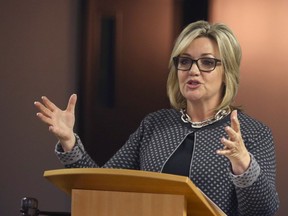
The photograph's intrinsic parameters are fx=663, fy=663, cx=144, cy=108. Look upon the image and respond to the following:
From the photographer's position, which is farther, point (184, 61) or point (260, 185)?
point (184, 61)

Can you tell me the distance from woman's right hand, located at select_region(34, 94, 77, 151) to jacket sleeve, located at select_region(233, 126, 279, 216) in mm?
544

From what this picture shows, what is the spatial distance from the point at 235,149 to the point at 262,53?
4.44 ft

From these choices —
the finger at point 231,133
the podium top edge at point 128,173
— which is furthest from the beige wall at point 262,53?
the podium top edge at point 128,173

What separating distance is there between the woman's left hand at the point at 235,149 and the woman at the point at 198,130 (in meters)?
0.18

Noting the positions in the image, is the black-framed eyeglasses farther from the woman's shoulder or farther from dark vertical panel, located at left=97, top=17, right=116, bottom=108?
dark vertical panel, located at left=97, top=17, right=116, bottom=108

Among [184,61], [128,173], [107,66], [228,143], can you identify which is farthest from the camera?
[107,66]

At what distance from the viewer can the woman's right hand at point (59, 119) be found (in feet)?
6.48

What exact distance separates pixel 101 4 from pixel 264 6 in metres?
0.73

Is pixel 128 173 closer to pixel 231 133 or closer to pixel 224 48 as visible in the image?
pixel 231 133

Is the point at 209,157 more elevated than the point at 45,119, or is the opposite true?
the point at 45,119

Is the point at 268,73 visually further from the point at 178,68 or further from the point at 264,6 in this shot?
the point at 178,68

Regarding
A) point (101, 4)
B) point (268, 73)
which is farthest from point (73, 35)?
point (268, 73)

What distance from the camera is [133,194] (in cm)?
156

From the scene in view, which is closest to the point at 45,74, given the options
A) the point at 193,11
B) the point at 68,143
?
the point at 193,11
